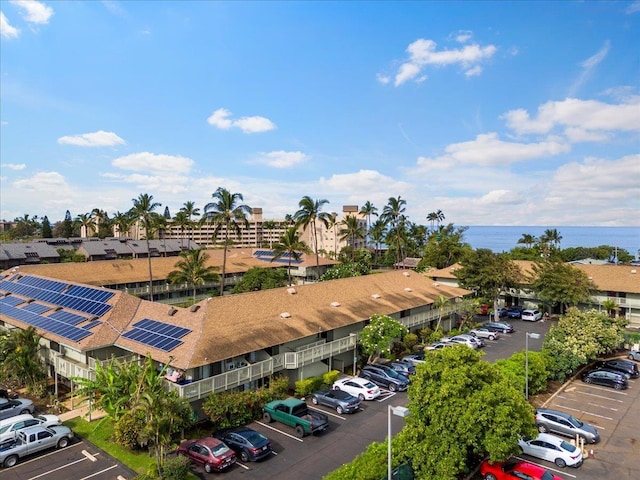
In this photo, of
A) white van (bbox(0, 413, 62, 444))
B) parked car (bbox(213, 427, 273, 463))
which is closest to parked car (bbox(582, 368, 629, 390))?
parked car (bbox(213, 427, 273, 463))

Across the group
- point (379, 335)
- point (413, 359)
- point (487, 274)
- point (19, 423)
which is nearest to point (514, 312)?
point (487, 274)

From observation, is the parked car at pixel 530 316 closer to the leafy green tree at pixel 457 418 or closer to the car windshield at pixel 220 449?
the leafy green tree at pixel 457 418

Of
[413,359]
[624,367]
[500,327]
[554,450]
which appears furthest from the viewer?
[500,327]

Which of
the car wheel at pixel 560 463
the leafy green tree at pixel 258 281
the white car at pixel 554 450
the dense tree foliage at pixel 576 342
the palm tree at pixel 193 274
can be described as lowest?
the car wheel at pixel 560 463

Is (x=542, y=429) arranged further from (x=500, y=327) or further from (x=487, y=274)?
(x=487, y=274)

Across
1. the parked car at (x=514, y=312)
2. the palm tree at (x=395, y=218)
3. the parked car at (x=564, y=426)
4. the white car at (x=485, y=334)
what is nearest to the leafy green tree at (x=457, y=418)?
the parked car at (x=564, y=426)

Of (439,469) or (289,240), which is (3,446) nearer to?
(439,469)

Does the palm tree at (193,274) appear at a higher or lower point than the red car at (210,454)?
higher

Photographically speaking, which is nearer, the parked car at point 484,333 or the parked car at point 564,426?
the parked car at point 564,426
